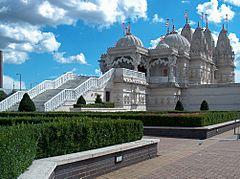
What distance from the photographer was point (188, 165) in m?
9.74

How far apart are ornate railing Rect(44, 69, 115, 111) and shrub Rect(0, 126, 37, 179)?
76.7 feet

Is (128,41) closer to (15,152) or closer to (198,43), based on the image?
(198,43)

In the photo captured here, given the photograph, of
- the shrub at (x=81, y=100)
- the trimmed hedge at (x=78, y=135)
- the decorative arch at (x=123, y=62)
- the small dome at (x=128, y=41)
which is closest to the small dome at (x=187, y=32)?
the small dome at (x=128, y=41)

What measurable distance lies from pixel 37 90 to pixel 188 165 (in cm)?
2637

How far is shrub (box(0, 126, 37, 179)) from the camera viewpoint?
16.0ft

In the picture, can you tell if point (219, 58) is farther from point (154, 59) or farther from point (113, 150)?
point (113, 150)

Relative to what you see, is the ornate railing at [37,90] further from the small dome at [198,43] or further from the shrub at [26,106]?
the small dome at [198,43]

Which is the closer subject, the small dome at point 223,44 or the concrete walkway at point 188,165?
the concrete walkway at point 188,165

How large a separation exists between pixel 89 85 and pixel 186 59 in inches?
1098

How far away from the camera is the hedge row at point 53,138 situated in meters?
5.09

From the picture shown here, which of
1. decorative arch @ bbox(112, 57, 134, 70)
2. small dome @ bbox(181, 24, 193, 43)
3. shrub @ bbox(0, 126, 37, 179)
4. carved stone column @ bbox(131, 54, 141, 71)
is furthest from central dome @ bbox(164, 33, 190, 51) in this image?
shrub @ bbox(0, 126, 37, 179)

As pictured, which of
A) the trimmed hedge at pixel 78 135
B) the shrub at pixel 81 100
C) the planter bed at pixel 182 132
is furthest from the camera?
the shrub at pixel 81 100

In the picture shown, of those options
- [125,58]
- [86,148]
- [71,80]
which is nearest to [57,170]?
[86,148]

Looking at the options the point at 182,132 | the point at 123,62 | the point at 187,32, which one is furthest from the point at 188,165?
the point at 187,32
